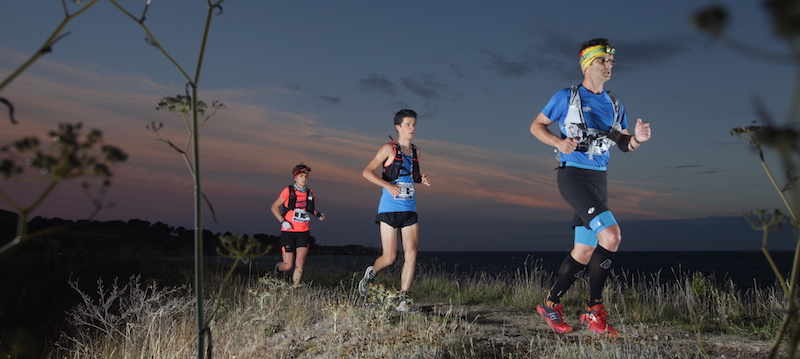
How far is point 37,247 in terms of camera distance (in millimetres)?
17047

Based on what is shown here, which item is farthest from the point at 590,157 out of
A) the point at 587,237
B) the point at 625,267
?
the point at 625,267

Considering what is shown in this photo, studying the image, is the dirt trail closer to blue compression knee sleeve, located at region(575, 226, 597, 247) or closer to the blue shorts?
blue compression knee sleeve, located at region(575, 226, 597, 247)

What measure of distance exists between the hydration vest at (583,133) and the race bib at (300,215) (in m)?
5.75

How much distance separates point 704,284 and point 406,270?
476 cm

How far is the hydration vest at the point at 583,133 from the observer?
17.5 feet

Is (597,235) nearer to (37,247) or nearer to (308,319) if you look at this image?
(308,319)

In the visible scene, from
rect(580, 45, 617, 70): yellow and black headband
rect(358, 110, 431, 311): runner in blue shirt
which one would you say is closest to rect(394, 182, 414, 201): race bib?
rect(358, 110, 431, 311): runner in blue shirt

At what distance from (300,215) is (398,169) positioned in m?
3.63

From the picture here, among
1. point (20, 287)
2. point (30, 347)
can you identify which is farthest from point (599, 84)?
point (20, 287)

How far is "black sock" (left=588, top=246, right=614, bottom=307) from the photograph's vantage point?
5.25 metres

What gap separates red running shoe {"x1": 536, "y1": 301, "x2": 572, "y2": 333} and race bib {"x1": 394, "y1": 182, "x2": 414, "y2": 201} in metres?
2.07

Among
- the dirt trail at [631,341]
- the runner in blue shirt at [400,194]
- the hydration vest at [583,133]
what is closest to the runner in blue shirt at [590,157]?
the hydration vest at [583,133]

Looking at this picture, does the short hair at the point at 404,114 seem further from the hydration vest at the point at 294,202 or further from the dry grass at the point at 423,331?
the hydration vest at the point at 294,202

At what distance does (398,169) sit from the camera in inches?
276
